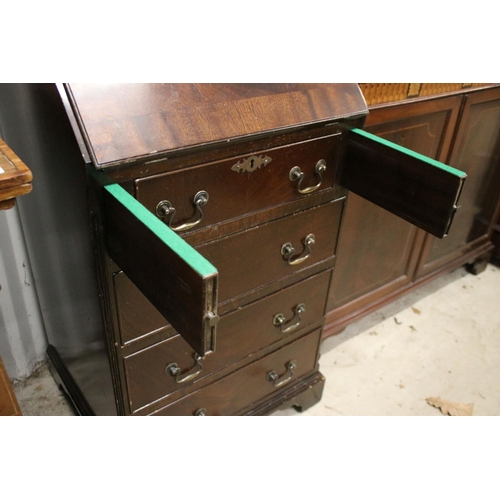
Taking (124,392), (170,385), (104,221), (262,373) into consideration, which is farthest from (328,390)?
(104,221)

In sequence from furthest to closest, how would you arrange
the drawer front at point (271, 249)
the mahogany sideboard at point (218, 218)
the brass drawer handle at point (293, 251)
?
1. the brass drawer handle at point (293, 251)
2. the drawer front at point (271, 249)
3. the mahogany sideboard at point (218, 218)

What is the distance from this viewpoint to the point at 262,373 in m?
1.30

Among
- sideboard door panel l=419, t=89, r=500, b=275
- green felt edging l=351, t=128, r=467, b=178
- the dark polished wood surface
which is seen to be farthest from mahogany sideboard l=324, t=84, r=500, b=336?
the dark polished wood surface

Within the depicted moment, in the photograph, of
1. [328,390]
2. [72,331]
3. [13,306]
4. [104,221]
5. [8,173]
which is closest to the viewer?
[8,173]

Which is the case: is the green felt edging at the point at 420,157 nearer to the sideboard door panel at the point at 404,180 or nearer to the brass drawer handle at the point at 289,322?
the sideboard door panel at the point at 404,180

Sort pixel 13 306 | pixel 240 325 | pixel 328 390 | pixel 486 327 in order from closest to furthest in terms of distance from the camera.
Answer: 1. pixel 240 325
2. pixel 13 306
3. pixel 328 390
4. pixel 486 327

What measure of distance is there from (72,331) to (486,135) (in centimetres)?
147

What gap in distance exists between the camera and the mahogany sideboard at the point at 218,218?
29.0 inches

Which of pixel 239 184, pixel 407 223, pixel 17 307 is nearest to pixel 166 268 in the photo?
pixel 239 184

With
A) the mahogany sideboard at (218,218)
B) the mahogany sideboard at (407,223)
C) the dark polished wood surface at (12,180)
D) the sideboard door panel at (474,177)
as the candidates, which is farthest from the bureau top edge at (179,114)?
the sideboard door panel at (474,177)

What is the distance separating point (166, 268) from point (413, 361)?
4.39ft

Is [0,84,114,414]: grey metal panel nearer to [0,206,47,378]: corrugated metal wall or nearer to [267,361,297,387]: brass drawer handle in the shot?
[0,206,47,378]: corrugated metal wall

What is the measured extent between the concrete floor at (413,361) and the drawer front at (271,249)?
0.60m

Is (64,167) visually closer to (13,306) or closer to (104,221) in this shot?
(104,221)
